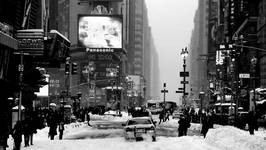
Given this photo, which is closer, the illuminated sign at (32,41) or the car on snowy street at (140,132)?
the car on snowy street at (140,132)

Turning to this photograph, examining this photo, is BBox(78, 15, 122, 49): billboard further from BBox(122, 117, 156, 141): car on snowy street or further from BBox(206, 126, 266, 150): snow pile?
BBox(122, 117, 156, 141): car on snowy street

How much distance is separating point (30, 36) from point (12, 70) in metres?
5.88

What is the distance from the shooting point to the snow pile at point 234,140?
23.4m

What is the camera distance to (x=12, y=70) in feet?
121

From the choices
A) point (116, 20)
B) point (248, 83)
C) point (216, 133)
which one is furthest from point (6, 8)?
point (116, 20)

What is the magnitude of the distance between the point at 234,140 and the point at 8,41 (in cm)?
1342

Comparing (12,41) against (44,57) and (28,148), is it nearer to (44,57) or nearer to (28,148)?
(44,57)

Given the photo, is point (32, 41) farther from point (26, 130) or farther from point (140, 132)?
point (140, 132)

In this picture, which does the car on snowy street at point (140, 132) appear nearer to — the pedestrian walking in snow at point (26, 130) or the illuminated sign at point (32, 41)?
the pedestrian walking in snow at point (26, 130)

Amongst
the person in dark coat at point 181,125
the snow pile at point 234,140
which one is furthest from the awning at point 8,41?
the snow pile at point 234,140

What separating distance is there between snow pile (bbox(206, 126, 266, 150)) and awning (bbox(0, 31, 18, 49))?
40.3ft

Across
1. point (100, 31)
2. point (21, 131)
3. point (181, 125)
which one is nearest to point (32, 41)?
point (21, 131)

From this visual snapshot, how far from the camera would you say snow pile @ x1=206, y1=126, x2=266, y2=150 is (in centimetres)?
2338

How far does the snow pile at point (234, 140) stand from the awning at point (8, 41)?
40.3 ft
